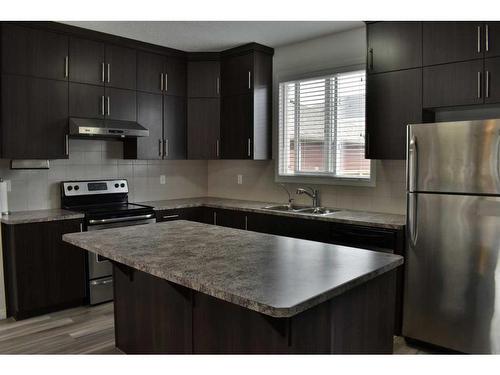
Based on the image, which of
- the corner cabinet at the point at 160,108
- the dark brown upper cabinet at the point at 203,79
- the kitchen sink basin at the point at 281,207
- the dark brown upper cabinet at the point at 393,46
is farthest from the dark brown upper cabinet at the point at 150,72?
the dark brown upper cabinet at the point at 393,46

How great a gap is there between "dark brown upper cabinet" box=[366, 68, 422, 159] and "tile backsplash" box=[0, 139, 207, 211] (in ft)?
8.24

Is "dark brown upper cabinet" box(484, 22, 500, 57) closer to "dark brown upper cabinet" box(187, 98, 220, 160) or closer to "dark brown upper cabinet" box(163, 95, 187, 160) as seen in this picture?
"dark brown upper cabinet" box(187, 98, 220, 160)

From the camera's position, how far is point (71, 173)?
4.34 metres

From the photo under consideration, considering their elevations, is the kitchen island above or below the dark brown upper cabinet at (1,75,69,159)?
below

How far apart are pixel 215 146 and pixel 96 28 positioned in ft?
5.57

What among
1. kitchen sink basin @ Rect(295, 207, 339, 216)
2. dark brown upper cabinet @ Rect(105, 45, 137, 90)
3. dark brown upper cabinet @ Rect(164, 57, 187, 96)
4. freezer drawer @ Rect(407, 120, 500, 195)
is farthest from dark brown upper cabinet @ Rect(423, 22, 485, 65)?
dark brown upper cabinet @ Rect(105, 45, 137, 90)

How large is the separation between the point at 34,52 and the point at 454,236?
3.66 metres

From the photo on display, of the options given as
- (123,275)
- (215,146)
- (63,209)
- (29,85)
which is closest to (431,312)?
(123,275)

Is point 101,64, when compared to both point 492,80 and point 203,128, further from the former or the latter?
point 492,80

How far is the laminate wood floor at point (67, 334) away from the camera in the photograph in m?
3.01

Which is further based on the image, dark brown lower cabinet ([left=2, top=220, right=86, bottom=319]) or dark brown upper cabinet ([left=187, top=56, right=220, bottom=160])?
dark brown upper cabinet ([left=187, top=56, right=220, bottom=160])

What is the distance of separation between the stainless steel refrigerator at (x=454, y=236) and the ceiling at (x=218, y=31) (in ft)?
5.10

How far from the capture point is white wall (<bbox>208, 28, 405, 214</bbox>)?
12.5ft
